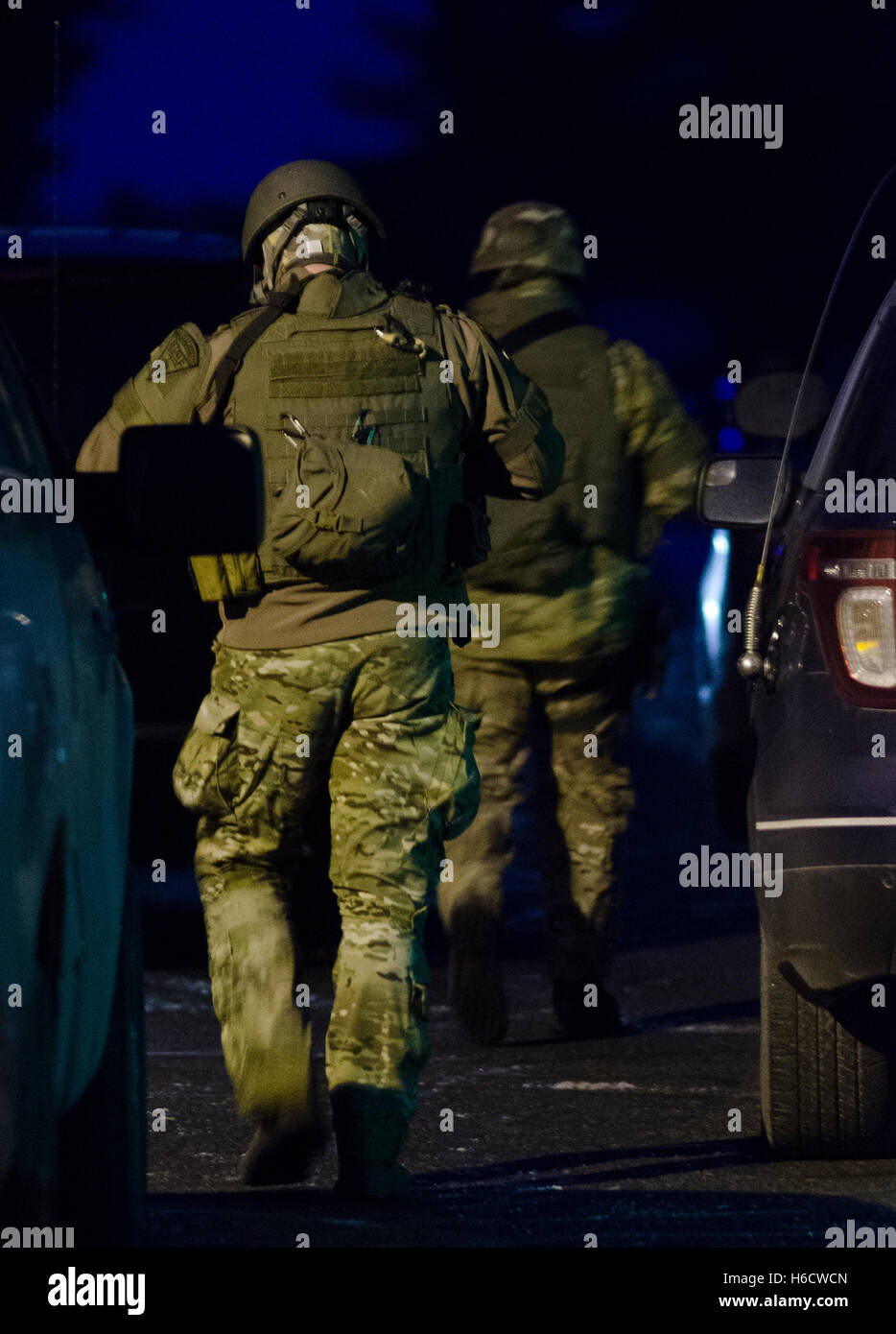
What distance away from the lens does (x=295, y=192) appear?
5.17 m

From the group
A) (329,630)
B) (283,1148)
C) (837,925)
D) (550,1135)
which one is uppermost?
(329,630)

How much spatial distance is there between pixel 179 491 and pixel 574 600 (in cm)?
360

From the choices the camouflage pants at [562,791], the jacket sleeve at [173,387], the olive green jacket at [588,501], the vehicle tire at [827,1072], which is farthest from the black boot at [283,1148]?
the olive green jacket at [588,501]

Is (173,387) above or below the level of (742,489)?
above

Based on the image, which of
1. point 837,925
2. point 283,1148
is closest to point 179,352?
point 283,1148

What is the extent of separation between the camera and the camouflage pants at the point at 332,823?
16.4 feet

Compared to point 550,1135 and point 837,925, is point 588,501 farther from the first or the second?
point 837,925

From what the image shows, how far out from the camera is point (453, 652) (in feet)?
24.6

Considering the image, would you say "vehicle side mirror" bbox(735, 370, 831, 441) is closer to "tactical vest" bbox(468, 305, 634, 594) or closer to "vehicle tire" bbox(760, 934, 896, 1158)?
"vehicle tire" bbox(760, 934, 896, 1158)

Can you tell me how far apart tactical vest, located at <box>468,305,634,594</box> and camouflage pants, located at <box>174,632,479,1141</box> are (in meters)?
2.07

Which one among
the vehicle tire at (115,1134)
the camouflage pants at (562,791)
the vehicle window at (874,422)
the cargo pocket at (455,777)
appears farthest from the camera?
the camouflage pants at (562,791)

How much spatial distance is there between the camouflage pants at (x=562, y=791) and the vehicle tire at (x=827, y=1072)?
1.97 meters

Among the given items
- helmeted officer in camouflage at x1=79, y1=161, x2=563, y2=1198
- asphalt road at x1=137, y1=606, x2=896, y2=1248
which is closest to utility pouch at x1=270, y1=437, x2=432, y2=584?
helmeted officer in camouflage at x1=79, y1=161, x2=563, y2=1198

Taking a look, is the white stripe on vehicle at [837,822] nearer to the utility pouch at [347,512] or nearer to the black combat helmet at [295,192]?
the utility pouch at [347,512]
